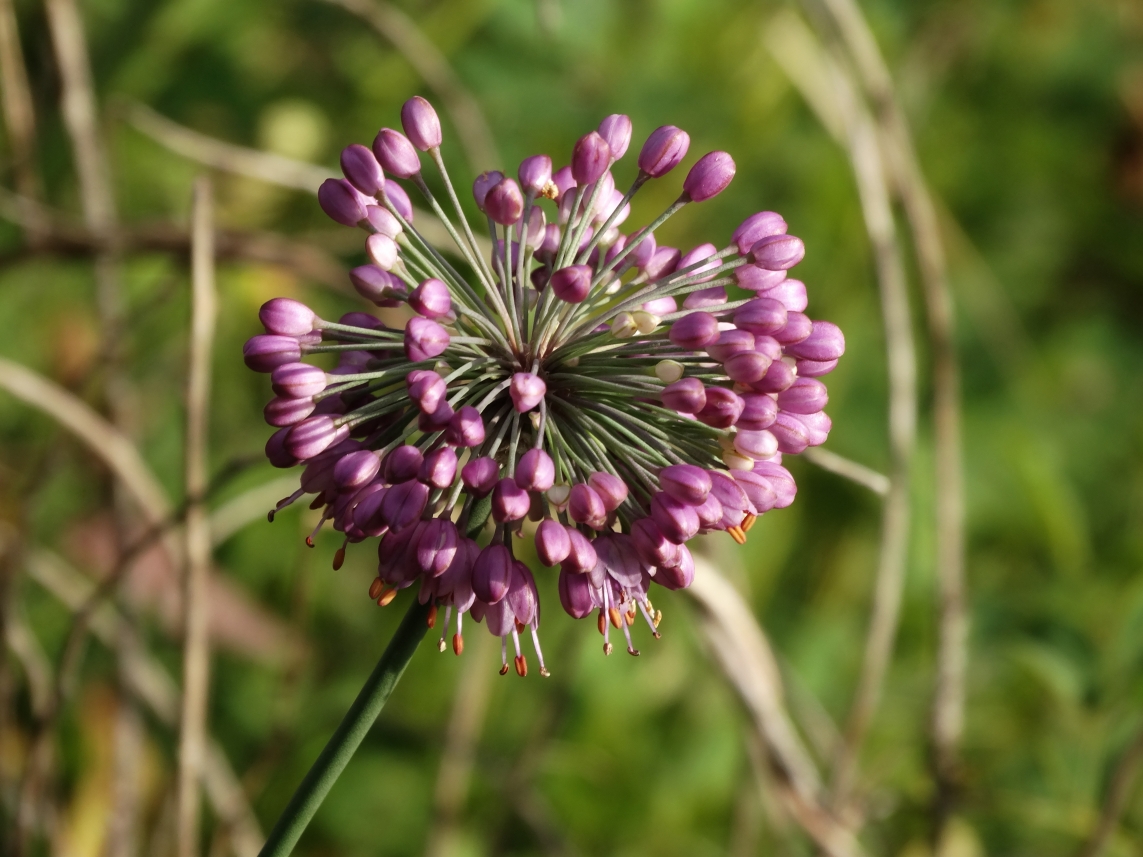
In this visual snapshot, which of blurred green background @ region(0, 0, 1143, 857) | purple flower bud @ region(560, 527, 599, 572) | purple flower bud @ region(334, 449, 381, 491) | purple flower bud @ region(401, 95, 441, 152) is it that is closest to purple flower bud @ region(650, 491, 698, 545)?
purple flower bud @ region(560, 527, 599, 572)

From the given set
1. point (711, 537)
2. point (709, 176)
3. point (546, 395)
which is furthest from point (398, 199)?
point (711, 537)

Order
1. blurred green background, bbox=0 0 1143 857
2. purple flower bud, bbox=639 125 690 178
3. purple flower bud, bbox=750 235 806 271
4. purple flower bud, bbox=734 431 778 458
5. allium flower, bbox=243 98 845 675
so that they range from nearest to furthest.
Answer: allium flower, bbox=243 98 845 675 < purple flower bud, bbox=734 431 778 458 < purple flower bud, bbox=750 235 806 271 < purple flower bud, bbox=639 125 690 178 < blurred green background, bbox=0 0 1143 857

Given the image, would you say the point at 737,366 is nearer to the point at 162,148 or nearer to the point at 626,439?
the point at 626,439

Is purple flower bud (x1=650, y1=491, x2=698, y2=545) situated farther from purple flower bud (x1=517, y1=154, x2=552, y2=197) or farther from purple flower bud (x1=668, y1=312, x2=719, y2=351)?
purple flower bud (x1=517, y1=154, x2=552, y2=197)

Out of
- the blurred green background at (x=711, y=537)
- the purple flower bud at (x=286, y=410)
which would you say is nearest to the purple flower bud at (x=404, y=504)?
the purple flower bud at (x=286, y=410)

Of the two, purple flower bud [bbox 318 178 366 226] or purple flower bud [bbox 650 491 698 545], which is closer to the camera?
purple flower bud [bbox 650 491 698 545]

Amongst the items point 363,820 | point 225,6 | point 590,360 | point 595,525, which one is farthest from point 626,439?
point 225,6

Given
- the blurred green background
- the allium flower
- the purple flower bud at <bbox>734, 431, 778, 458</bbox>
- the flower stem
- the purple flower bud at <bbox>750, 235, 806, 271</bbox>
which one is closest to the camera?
the flower stem
